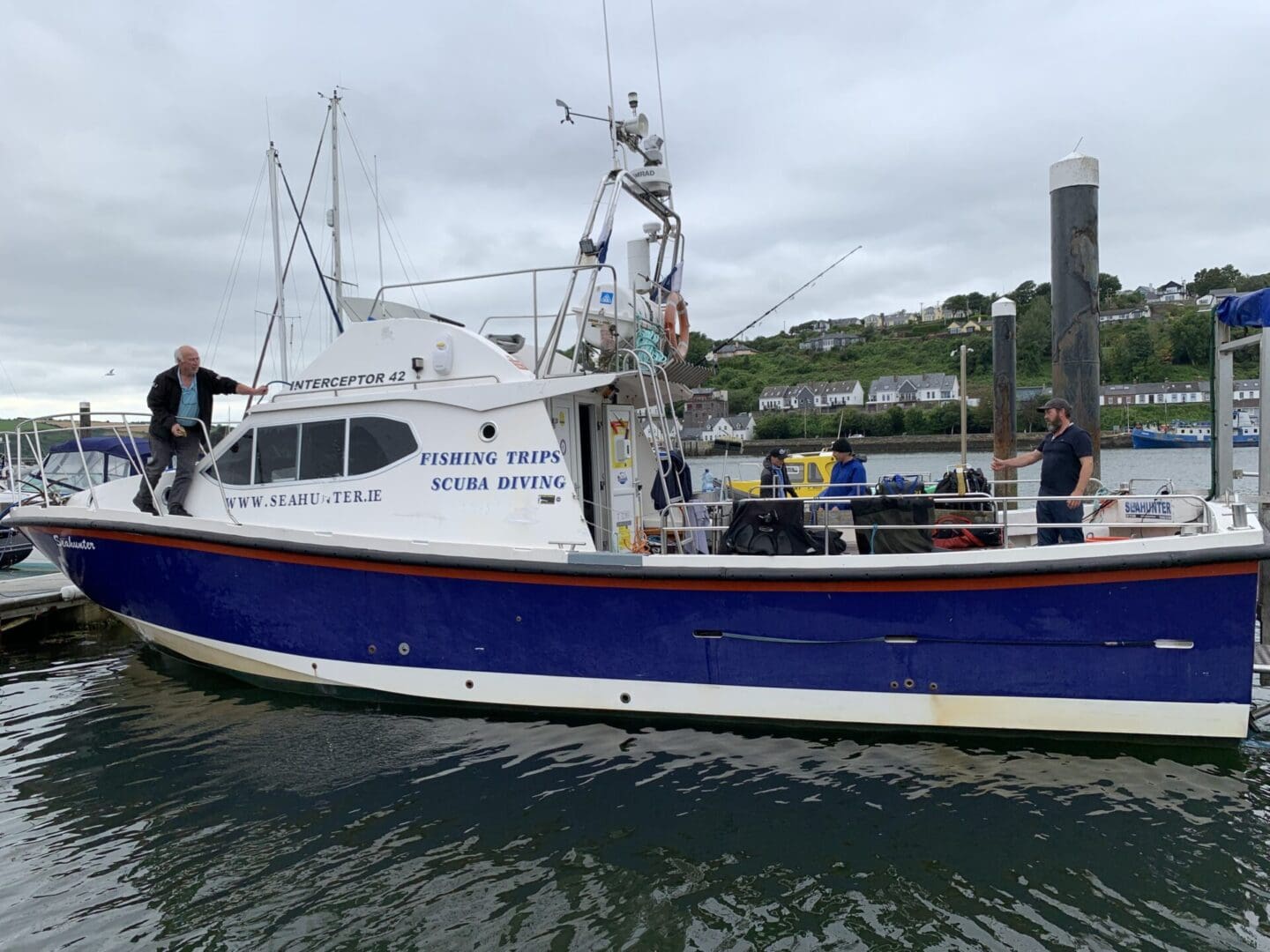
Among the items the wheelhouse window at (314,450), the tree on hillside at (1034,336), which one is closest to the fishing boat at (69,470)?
the wheelhouse window at (314,450)

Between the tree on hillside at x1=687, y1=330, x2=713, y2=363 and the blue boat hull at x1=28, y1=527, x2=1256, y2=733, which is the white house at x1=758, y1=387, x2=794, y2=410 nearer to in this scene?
the tree on hillside at x1=687, y1=330, x2=713, y2=363

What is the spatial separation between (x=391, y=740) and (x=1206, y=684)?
5.11 m

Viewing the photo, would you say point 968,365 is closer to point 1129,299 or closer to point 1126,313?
point 1126,313

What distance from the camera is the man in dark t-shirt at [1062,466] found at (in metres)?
5.77

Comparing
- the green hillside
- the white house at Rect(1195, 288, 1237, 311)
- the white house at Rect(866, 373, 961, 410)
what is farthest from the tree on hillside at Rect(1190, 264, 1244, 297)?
the white house at Rect(1195, 288, 1237, 311)

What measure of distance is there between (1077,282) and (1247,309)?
1.30 metres

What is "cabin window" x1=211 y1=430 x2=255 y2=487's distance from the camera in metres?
6.93

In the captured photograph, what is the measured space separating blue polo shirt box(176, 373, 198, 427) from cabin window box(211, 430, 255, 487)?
1.14ft

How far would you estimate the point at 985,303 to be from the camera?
10112 centimetres

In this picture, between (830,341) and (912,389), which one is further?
(830,341)

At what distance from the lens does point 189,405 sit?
6805mm

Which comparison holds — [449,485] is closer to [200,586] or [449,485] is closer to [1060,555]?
[200,586]

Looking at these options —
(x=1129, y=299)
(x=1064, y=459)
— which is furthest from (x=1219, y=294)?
(x=1129, y=299)

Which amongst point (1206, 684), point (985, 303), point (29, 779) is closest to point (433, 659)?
point (29, 779)
